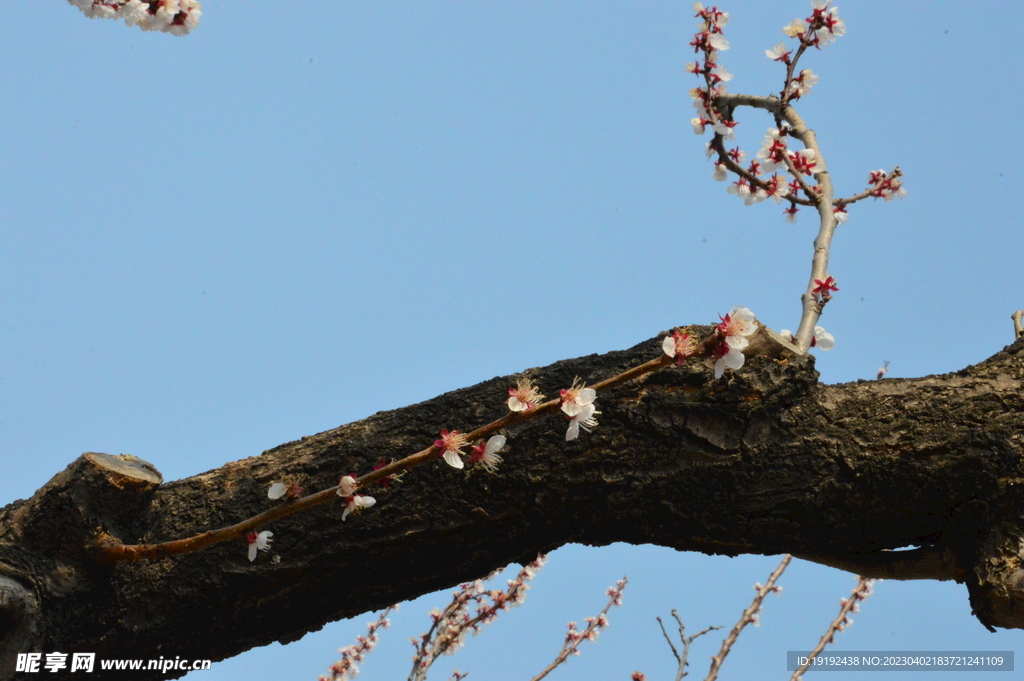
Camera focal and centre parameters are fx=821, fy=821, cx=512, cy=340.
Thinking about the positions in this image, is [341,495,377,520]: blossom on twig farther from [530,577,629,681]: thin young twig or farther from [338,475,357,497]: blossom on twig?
[530,577,629,681]: thin young twig

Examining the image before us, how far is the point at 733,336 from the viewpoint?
156 centimetres

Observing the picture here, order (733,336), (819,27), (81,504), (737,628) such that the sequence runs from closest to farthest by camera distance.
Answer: (733,336) → (81,504) → (819,27) → (737,628)

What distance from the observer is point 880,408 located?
6.32 ft

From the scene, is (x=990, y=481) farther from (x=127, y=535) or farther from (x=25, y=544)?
(x=25, y=544)

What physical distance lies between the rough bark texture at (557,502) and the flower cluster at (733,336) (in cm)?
30

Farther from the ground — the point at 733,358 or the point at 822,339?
the point at 822,339

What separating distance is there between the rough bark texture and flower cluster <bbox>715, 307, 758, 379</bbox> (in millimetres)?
297

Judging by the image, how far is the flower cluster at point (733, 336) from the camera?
1.54 metres

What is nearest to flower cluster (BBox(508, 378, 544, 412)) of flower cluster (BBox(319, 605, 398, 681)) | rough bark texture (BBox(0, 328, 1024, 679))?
rough bark texture (BBox(0, 328, 1024, 679))

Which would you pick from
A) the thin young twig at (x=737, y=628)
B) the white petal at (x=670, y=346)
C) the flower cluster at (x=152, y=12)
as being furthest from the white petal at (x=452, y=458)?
the thin young twig at (x=737, y=628)

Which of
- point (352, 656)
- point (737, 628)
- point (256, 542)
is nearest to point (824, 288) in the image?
point (256, 542)

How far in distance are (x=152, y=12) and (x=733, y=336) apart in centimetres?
215

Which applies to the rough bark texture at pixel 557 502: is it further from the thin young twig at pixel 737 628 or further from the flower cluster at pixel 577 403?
the thin young twig at pixel 737 628

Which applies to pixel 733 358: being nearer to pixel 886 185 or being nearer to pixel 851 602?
pixel 886 185
